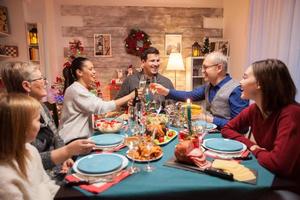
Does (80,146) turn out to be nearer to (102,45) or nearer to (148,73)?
(148,73)

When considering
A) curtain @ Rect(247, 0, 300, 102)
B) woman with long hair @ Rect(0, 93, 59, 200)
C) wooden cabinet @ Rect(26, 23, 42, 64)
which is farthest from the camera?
wooden cabinet @ Rect(26, 23, 42, 64)

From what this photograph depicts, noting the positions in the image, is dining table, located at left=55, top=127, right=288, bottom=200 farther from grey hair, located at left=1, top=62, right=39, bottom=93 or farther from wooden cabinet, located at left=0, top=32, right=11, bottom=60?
wooden cabinet, located at left=0, top=32, right=11, bottom=60

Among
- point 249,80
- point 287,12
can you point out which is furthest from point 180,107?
point 287,12

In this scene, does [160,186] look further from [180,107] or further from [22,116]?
[180,107]

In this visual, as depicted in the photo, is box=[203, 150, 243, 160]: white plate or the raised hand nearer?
box=[203, 150, 243, 160]: white plate

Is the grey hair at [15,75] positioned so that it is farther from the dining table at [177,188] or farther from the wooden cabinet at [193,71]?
the wooden cabinet at [193,71]

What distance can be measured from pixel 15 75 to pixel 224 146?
1.34m

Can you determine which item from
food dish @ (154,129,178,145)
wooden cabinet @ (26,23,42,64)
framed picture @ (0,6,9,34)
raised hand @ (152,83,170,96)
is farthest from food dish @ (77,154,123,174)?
wooden cabinet @ (26,23,42,64)

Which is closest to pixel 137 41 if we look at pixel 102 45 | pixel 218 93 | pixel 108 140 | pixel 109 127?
pixel 102 45

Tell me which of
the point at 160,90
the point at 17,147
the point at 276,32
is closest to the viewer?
the point at 17,147

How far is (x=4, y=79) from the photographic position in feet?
4.80

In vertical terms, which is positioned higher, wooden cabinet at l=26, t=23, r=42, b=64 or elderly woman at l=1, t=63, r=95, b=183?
wooden cabinet at l=26, t=23, r=42, b=64

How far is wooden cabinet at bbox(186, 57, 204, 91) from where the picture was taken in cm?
420

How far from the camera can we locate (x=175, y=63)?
13.4ft
